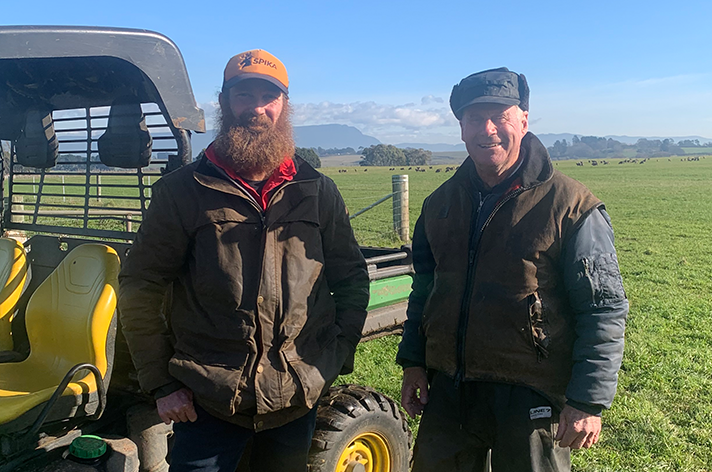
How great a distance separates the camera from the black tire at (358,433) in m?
2.80

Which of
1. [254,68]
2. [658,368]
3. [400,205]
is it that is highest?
[254,68]

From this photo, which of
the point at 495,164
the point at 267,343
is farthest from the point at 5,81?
the point at 495,164

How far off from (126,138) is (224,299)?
138 cm

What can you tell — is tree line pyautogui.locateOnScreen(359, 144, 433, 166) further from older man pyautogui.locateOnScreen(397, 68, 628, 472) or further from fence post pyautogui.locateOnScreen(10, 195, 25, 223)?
older man pyautogui.locateOnScreen(397, 68, 628, 472)

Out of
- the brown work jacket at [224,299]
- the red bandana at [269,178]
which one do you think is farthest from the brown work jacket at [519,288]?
the red bandana at [269,178]

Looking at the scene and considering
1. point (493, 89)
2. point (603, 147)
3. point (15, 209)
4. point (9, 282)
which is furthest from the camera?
point (603, 147)

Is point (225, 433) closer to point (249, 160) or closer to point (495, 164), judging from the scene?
point (249, 160)

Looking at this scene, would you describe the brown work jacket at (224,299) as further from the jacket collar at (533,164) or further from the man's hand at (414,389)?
the jacket collar at (533,164)

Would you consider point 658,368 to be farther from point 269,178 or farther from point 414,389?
point 269,178

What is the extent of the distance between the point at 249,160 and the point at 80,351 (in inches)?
57.1

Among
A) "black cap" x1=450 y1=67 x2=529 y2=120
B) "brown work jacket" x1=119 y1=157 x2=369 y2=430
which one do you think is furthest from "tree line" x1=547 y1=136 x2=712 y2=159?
"brown work jacket" x1=119 y1=157 x2=369 y2=430

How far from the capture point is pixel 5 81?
3.08 m

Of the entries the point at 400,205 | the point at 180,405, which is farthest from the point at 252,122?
the point at 400,205

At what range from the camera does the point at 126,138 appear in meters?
3.03
